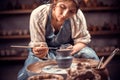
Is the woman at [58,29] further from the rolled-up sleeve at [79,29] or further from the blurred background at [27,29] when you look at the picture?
the blurred background at [27,29]

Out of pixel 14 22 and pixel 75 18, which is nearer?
pixel 75 18

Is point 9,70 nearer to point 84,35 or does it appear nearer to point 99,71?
point 84,35

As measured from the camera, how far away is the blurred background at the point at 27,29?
3.84 metres

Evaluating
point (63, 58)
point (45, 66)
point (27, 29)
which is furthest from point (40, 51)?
point (27, 29)

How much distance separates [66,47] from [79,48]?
0.29m

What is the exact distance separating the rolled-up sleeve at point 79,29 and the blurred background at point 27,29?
94 centimetres

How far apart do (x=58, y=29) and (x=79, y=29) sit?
197mm

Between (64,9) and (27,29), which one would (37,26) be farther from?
(27,29)

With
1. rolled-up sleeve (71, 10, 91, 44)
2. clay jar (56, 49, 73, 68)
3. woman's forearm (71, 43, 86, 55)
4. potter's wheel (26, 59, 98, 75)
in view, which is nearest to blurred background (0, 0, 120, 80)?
rolled-up sleeve (71, 10, 91, 44)

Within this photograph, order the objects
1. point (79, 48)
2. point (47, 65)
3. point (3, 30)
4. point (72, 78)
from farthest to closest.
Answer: point (3, 30) < point (79, 48) < point (47, 65) < point (72, 78)

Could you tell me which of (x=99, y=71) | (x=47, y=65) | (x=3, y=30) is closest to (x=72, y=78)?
(x=99, y=71)

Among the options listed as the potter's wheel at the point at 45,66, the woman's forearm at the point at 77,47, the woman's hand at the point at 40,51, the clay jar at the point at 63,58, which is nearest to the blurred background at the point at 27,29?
the woman's forearm at the point at 77,47

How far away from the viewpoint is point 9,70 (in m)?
4.21

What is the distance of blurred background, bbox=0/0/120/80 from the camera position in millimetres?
3840
